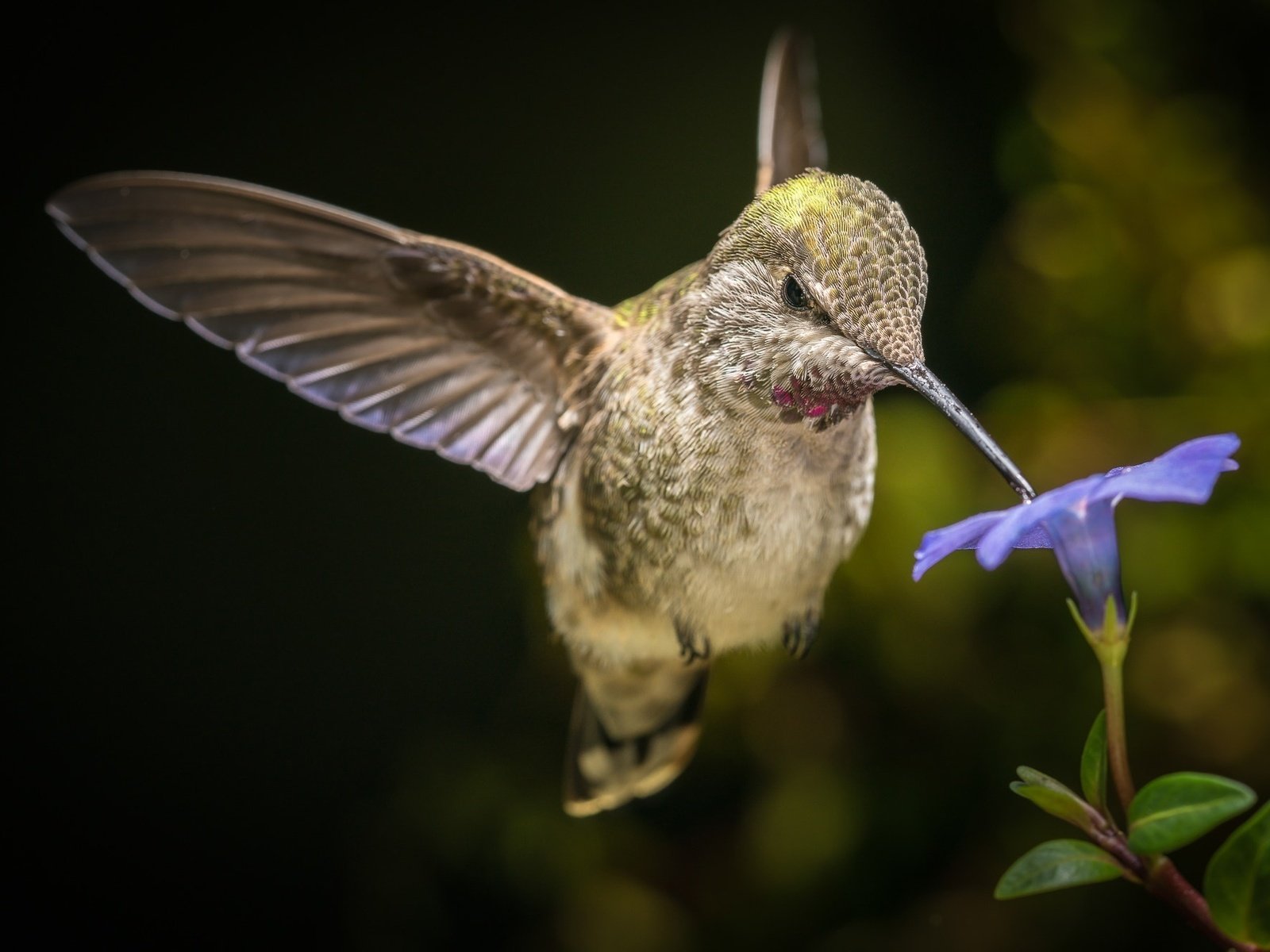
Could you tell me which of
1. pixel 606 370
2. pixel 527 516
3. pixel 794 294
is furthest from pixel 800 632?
pixel 527 516

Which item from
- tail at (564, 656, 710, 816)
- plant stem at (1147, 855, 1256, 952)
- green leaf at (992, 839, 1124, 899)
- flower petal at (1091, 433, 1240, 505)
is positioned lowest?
tail at (564, 656, 710, 816)

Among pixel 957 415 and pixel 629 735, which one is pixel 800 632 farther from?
pixel 957 415

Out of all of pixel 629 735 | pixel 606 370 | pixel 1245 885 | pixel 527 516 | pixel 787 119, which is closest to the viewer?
pixel 1245 885

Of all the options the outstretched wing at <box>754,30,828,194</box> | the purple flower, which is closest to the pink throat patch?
the purple flower

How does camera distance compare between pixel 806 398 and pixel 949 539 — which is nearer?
pixel 949 539

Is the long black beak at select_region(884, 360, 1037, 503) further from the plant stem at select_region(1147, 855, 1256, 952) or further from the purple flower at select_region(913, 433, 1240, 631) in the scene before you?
the plant stem at select_region(1147, 855, 1256, 952)

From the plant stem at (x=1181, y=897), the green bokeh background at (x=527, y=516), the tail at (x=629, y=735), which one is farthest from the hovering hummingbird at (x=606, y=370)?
the green bokeh background at (x=527, y=516)
